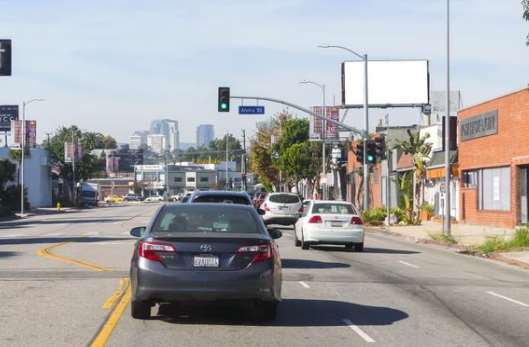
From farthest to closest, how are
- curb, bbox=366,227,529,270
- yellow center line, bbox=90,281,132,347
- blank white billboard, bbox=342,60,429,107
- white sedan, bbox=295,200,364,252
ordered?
blank white billboard, bbox=342,60,429,107 < white sedan, bbox=295,200,364,252 < curb, bbox=366,227,529,270 < yellow center line, bbox=90,281,132,347

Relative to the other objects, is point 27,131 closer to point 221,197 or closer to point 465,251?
point 465,251

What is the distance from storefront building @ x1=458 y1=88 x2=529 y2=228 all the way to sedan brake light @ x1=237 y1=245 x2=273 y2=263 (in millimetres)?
28645

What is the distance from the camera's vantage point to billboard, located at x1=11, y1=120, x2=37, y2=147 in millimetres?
74312

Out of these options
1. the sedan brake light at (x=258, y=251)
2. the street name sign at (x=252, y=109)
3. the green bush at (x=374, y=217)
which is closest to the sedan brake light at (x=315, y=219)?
the sedan brake light at (x=258, y=251)

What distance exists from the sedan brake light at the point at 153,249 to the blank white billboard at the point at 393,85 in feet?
196

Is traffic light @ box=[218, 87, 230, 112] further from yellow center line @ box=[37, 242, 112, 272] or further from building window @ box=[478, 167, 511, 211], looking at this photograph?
yellow center line @ box=[37, 242, 112, 272]

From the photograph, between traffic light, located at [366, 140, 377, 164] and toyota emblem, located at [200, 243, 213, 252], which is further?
traffic light, located at [366, 140, 377, 164]

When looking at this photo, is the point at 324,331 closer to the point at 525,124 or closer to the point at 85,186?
the point at 525,124

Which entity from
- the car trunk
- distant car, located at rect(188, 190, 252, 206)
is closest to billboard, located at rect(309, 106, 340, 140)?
distant car, located at rect(188, 190, 252, 206)

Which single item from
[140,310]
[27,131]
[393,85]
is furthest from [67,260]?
[27,131]

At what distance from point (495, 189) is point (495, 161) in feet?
4.42

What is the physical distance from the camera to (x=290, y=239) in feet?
108

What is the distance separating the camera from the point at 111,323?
468 inches

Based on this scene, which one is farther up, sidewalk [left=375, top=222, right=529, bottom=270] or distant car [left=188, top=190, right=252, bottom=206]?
distant car [left=188, top=190, right=252, bottom=206]
